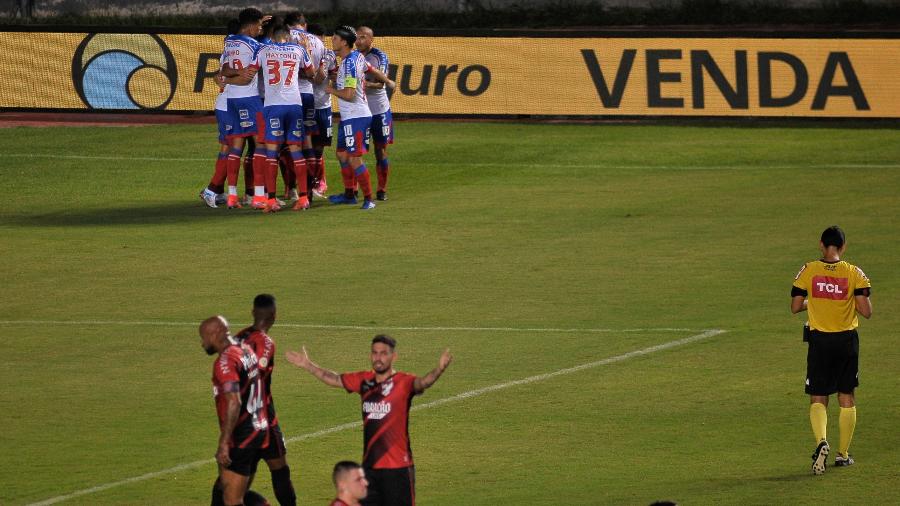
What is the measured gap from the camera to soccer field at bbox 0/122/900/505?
13359 millimetres

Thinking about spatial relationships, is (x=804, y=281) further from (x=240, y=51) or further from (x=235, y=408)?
(x=240, y=51)

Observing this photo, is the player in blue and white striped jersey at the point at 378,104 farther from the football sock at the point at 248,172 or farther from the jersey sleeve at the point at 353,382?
the jersey sleeve at the point at 353,382

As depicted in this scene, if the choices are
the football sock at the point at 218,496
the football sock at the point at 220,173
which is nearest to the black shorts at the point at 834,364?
the football sock at the point at 218,496

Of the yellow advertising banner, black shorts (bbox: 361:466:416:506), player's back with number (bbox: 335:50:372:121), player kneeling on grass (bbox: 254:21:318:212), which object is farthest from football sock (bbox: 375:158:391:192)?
black shorts (bbox: 361:466:416:506)

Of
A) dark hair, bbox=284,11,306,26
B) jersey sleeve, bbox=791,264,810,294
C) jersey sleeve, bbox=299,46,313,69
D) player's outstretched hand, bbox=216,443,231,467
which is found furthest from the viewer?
dark hair, bbox=284,11,306,26

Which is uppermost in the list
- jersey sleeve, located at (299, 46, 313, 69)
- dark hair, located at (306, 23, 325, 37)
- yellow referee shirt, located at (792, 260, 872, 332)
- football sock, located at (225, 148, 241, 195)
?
dark hair, located at (306, 23, 325, 37)

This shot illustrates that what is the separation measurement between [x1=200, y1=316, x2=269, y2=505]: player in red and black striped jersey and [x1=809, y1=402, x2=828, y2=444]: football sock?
178 inches

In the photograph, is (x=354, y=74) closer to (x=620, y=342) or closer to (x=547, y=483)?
(x=620, y=342)

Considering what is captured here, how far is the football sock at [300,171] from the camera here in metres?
24.5

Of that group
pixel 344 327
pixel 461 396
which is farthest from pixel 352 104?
pixel 461 396

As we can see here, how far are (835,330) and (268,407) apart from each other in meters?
4.74

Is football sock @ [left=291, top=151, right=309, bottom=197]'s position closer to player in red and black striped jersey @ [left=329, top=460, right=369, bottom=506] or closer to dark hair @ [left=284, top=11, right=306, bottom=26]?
dark hair @ [left=284, top=11, right=306, bottom=26]

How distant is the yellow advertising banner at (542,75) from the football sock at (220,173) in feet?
27.1

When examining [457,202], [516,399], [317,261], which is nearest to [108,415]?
[516,399]
